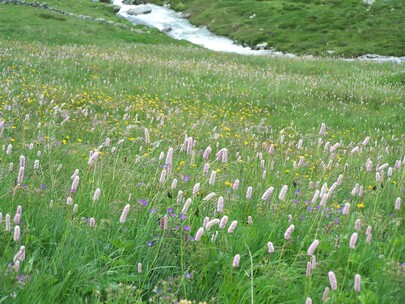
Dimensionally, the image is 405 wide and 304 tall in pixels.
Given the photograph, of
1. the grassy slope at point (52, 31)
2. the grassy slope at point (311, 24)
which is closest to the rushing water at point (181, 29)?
the grassy slope at point (311, 24)

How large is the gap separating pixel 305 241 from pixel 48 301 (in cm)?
203

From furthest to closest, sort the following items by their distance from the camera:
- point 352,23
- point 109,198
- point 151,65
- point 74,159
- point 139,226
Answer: point 352,23 < point 151,65 < point 74,159 < point 109,198 < point 139,226

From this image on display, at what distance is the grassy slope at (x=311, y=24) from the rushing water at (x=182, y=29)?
5.75 feet

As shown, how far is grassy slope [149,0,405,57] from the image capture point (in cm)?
5609

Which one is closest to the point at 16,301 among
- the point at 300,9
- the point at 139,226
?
the point at 139,226

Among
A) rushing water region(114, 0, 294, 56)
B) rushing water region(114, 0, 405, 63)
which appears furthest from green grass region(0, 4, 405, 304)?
rushing water region(114, 0, 294, 56)

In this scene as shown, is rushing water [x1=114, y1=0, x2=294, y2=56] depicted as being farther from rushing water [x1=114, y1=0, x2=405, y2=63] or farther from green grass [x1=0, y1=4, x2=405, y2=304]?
green grass [x1=0, y1=4, x2=405, y2=304]

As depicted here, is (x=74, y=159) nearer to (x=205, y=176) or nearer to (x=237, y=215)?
(x=205, y=176)

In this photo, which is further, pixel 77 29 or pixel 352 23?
pixel 352 23

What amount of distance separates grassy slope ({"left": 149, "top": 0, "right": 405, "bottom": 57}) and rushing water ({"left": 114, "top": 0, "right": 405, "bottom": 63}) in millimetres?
1754

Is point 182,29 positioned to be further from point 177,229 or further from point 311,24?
point 177,229

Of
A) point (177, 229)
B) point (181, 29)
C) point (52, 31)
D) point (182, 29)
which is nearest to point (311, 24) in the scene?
point (182, 29)

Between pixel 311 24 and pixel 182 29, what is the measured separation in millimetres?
18109

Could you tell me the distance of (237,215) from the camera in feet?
13.4
